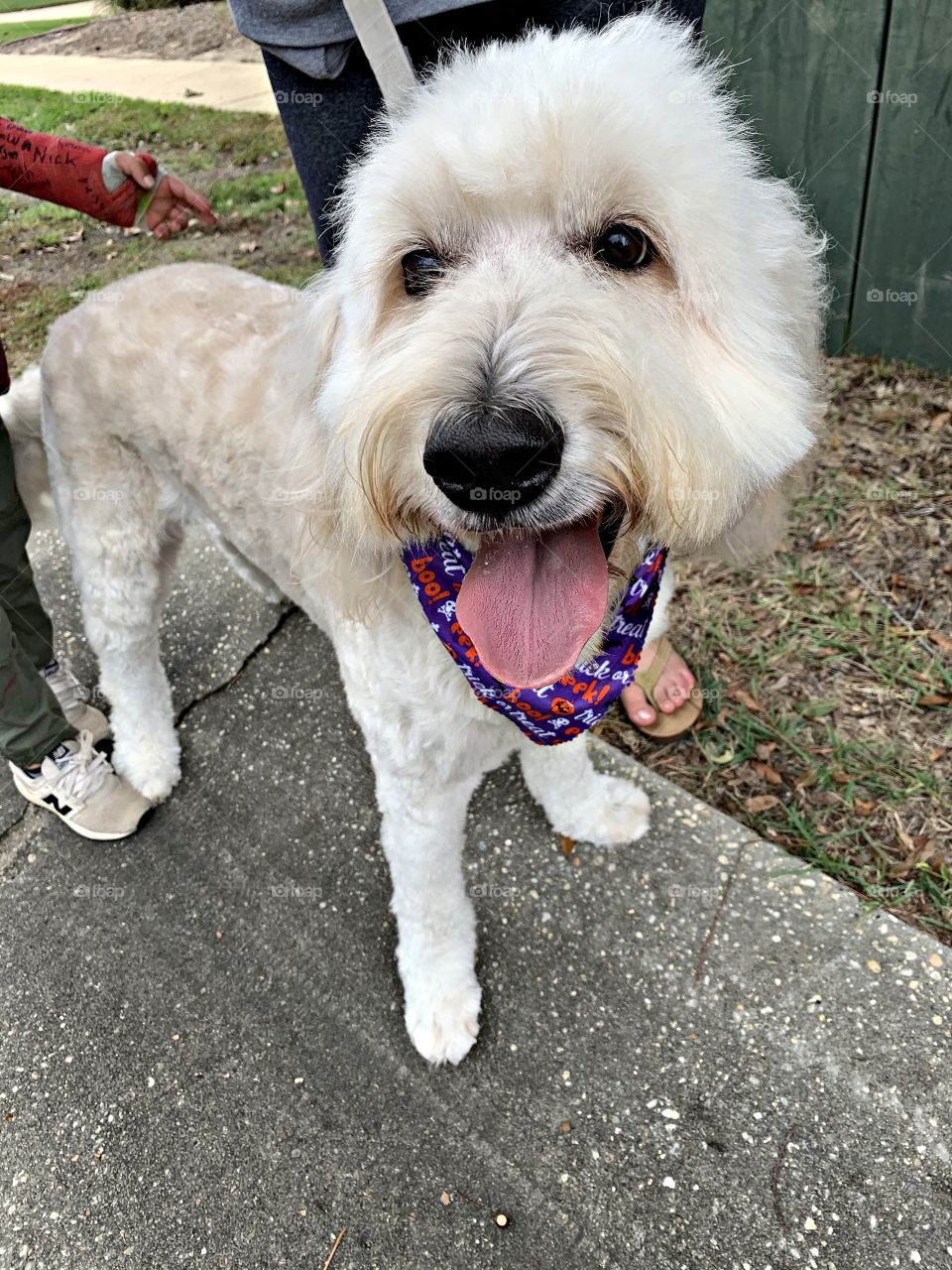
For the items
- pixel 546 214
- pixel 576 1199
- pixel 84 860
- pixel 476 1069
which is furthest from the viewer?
pixel 84 860

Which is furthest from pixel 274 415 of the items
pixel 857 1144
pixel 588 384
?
pixel 857 1144

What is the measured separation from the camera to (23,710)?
2406mm

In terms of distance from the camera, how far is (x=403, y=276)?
1461mm

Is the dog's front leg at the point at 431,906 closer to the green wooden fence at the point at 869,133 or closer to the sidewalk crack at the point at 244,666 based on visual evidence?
the sidewalk crack at the point at 244,666

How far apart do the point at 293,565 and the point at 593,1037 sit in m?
1.41

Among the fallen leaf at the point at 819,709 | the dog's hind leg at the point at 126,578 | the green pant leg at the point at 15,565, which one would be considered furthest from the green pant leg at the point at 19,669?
the fallen leaf at the point at 819,709

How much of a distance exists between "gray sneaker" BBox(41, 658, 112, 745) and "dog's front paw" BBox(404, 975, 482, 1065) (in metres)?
1.63

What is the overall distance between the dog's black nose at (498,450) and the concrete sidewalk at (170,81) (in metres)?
6.24

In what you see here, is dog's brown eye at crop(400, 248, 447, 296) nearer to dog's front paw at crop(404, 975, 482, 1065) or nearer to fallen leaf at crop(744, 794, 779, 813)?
dog's front paw at crop(404, 975, 482, 1065)

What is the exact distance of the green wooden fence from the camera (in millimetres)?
3250

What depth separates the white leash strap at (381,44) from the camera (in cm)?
155

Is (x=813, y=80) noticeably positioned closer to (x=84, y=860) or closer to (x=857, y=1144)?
(x=857, y=1144)

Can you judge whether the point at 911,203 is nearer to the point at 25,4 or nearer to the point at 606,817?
the point at 606,817

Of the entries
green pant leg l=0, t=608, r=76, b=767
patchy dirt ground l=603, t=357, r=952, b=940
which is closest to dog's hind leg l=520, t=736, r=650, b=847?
patchy dirt ground l=603, t=357, r=952, b=940
